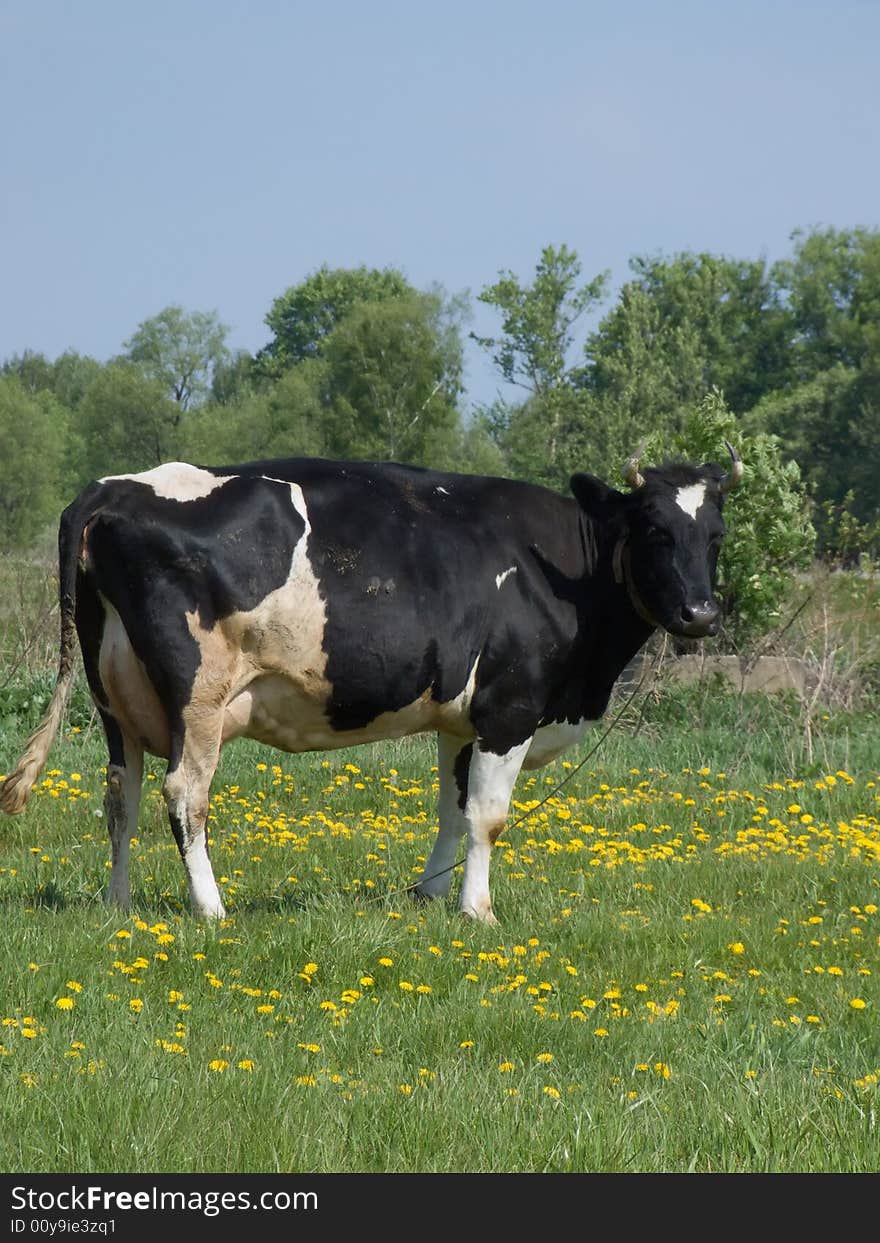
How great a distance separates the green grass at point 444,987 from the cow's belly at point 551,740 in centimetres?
62

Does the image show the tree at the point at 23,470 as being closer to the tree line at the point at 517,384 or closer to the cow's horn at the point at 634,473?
the tree line at the point at 517,384

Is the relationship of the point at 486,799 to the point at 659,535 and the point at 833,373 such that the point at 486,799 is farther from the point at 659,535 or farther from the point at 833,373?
the point at 833,373

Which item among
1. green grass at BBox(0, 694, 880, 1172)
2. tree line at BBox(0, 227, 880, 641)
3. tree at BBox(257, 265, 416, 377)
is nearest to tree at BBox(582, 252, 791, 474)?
tree line at BBox(0, 227, 880, 641)

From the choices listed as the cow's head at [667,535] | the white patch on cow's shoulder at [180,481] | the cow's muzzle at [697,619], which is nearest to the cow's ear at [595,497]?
the cow's head at [667,535]

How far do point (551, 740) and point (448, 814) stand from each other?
0.73m

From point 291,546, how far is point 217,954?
213 cm

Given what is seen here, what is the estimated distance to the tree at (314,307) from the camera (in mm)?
91938

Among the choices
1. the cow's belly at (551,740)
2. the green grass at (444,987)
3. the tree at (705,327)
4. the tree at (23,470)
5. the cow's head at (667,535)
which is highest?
the tree at (705,327)

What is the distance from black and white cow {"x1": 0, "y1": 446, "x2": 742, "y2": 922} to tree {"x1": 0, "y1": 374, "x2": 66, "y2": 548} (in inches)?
2462

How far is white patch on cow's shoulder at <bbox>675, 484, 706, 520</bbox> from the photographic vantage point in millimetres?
8664

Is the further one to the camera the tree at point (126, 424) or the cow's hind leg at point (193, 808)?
the tree at point (126, 424)

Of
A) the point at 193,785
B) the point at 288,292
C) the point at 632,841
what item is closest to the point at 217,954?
the point at 193,785
